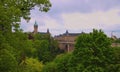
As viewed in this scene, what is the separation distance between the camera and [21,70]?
29.7 metres

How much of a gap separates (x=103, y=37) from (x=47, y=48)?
8236 centimetres

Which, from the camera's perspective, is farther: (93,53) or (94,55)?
(93,53)

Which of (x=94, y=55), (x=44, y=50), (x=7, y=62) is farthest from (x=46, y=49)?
(x=7, y=62)

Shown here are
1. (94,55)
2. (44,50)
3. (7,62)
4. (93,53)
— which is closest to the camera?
(7,62)

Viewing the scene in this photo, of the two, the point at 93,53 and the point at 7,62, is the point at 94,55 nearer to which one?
the point at 93,53

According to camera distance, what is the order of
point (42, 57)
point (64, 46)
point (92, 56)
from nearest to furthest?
1. point (92, 56)
2. point (42, 57)
3. point (64, 46)

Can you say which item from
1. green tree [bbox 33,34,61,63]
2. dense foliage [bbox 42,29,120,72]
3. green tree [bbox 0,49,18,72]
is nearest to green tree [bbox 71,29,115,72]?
dense foliage [bbox 42,29,120,72]

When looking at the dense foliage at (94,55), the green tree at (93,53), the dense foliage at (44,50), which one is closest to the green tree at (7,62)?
the dense foliage at (44,50)

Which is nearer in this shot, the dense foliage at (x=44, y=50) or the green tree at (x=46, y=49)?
the dense foliage at (x=44, y=50)

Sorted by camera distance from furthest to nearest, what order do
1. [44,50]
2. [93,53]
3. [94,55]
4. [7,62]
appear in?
1. [44,50]
2. [93,53]
3. [94,55]
4. [7,62]

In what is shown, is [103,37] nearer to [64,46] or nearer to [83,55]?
[83,55]

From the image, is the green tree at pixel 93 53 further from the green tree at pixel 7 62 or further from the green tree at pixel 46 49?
the green tree at pixel 46 49

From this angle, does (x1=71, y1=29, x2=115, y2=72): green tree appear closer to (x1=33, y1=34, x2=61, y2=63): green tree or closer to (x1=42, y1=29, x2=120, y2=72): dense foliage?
(x1=42, y1=29, x2=120, y2=72): dense foliage

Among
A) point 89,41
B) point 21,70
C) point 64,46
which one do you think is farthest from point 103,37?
point 64,46
